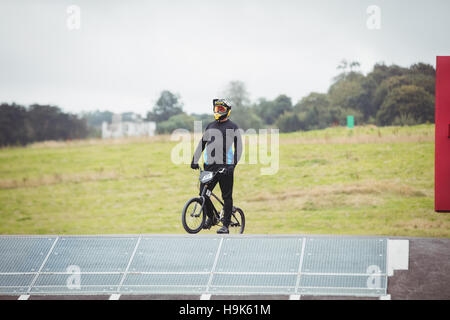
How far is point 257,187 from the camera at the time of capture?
13023mm

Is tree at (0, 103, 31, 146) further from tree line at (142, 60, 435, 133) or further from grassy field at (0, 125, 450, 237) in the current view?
tree line at (142, 60, 435, 133)

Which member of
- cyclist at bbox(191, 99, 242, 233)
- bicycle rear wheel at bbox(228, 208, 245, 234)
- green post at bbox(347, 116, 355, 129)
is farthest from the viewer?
green post at bbox(347, 116, 355, 129)

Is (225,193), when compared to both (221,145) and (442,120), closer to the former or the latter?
(221,145)

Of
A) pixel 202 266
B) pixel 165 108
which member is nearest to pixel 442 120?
pixel 202 266

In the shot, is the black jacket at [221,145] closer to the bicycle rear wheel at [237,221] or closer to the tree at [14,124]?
the bicycle rear wheel at [237,221]

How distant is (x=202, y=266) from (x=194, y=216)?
2.59 ft

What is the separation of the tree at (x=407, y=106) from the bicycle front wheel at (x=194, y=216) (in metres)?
7.11

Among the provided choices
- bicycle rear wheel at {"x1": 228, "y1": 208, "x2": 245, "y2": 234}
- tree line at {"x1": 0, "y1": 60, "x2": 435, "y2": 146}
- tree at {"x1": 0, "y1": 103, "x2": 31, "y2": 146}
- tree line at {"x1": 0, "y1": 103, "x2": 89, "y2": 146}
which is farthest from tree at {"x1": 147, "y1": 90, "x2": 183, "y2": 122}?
bicycle rear wheel at {"x1": 228, "y1": 208, "x2": 245, "y2": 234}

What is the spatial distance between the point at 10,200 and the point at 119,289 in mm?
8964

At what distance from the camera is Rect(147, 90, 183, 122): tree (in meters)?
13.4

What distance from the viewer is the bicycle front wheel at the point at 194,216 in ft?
22.7

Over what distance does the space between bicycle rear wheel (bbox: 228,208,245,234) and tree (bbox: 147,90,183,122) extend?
6.01 m

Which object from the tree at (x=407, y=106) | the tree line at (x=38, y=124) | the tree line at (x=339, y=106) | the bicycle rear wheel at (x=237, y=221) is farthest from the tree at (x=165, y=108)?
the bicycle rear wheel at (x=237, y=221)
